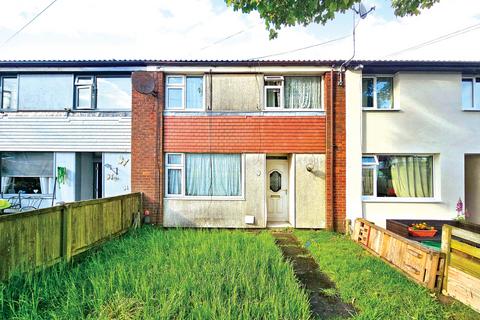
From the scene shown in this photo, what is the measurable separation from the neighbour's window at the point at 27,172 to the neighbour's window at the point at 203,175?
4.15m

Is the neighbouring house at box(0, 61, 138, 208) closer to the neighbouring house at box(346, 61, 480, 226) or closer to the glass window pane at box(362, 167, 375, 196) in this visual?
the neighbouring house at box(346, 61, 480, 226)

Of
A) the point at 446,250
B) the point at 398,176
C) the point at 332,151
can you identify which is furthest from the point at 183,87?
the point at 446,250

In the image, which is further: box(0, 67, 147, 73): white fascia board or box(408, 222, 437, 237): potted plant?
box(0, 67, 147, 73): white fascia board

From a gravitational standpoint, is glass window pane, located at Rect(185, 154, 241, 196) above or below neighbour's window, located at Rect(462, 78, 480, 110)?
below

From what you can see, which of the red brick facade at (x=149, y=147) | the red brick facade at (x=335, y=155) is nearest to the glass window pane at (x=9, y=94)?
the red brick facade at (x=149, y=147)

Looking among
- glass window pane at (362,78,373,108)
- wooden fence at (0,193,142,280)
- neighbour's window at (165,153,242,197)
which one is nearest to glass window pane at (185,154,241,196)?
neighbour's window at (165,153,242,197)

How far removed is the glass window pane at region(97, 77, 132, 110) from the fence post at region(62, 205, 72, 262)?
473 cm

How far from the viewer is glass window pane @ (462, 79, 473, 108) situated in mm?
8219

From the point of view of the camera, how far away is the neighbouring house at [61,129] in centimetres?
862

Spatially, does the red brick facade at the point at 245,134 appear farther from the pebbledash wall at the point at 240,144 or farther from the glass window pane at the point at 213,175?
the glass window pane at the point at 213,175

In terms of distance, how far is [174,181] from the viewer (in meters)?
8.54

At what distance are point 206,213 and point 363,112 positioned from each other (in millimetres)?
6000

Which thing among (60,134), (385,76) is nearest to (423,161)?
(385,76)

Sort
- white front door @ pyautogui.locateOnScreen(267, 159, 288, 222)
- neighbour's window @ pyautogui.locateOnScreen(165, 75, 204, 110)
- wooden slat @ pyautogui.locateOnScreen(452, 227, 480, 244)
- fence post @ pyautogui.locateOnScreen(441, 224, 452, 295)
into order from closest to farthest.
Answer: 1. wooden slat @ pyautogui.locateOnScreen(452, 227, 480, 244)
2. fence post @ pyautogui.locateOnScreen(441, 224, 452, 295)
3. neighbour's window @ pyautogui.locateOnScreen(165, 75, 204, 110)
4. white front door @ pyautogui.locateOnScreen(267, 159, 288, 222)
